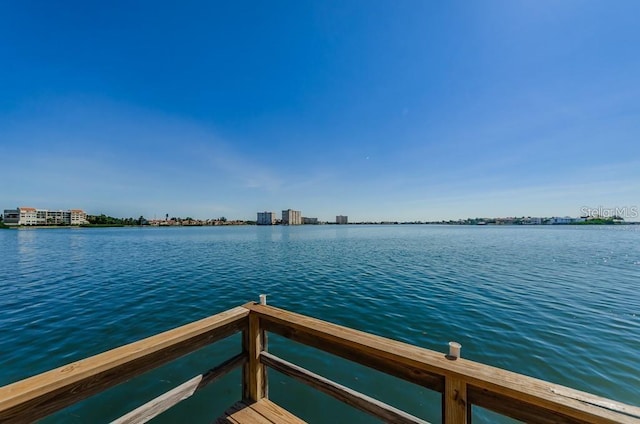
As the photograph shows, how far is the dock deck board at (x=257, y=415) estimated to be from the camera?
2.30 meters

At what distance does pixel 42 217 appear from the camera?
11325 cm

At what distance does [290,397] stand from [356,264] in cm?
1267

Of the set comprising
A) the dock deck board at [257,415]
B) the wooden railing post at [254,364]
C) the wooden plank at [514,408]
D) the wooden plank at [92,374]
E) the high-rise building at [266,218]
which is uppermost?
the high-rise building at [266,218]

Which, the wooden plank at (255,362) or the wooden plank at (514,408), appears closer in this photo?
the wooden plank at (514,408)

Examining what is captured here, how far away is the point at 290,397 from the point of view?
423cm

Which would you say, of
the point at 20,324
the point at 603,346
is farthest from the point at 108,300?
the point at 603,346

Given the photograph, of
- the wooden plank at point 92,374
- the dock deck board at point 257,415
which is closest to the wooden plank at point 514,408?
the dock deck board at point 257,415

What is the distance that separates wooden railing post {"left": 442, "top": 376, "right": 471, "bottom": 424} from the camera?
1.53 meters

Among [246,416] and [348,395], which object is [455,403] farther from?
[246,416]

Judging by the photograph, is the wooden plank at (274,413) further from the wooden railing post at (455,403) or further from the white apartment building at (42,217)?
the white apartment building at (42,217)

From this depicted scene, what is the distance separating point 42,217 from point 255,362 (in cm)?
16675

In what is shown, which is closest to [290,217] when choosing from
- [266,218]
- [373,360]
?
[266,218]

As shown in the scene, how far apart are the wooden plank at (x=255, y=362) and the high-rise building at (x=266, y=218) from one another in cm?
16083

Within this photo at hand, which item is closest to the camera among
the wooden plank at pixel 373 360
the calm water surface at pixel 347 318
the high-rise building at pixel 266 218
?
the wooden plank at pixel 373 360
